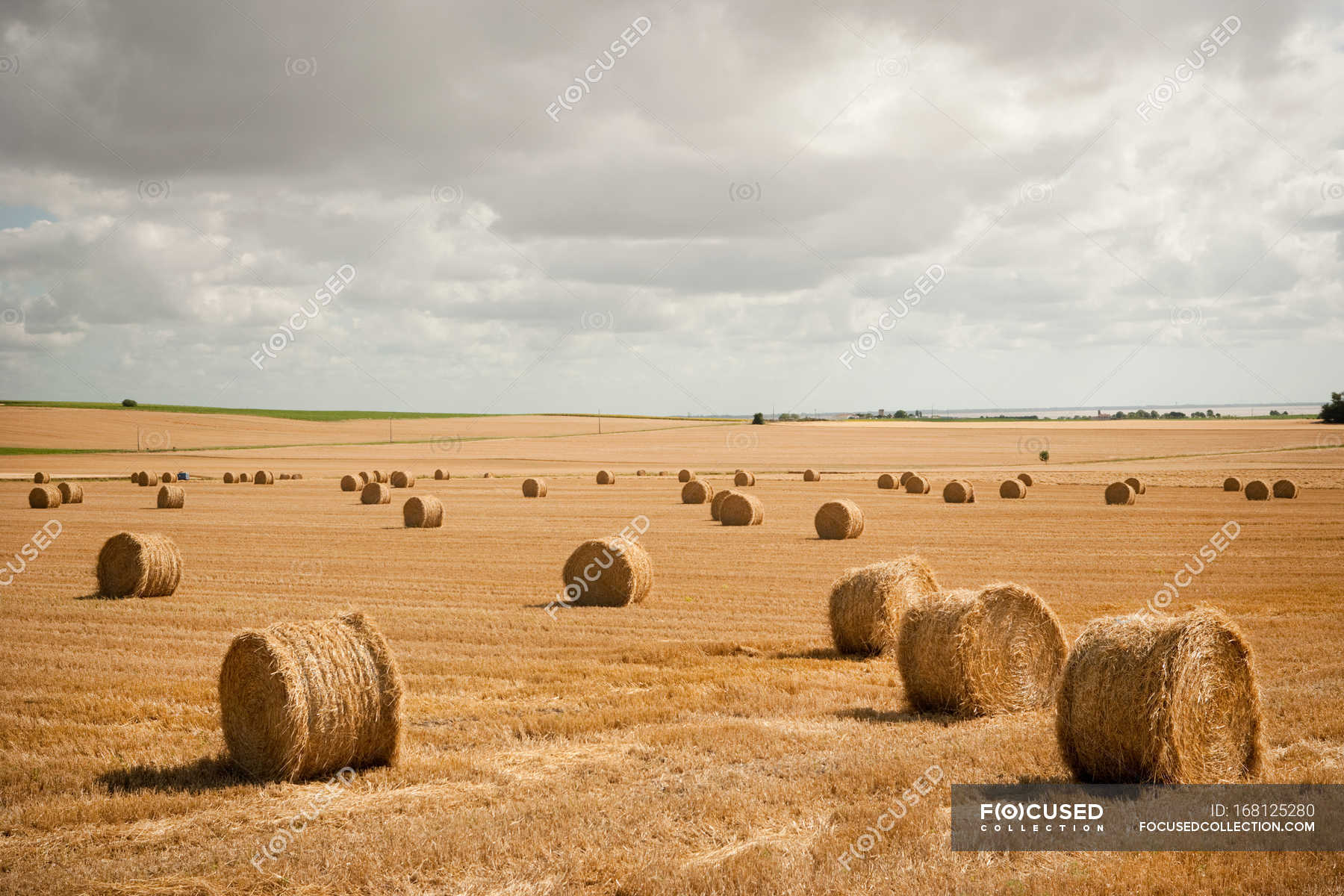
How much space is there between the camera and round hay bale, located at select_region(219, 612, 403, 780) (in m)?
8.91

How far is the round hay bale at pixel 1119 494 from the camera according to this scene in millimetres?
40562

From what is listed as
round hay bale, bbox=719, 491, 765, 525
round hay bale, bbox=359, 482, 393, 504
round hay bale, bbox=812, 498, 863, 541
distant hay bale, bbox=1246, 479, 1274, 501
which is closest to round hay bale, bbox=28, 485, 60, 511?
round hay bale, bbox=359, 482, 393, 504

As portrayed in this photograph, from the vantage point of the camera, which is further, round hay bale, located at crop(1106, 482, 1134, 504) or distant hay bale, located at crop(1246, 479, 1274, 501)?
distant hay bale, located at crop(1246, 479, 1274, 501)

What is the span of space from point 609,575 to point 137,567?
8.98 m

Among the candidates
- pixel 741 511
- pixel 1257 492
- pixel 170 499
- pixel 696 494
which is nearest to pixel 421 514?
pixel 741 511

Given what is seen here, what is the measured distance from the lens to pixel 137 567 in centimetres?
1934

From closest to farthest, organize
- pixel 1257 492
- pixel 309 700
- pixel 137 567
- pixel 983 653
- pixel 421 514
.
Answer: pixel 309 700
pixel 983 653
pixel 137 567
pixel 421 514
pixel 1257 492

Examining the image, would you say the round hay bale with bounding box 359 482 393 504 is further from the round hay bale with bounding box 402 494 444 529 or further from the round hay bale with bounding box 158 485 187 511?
the round hay bale with bounding box 402 494 444 529

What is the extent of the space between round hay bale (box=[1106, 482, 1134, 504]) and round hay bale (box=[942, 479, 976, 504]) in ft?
17.4

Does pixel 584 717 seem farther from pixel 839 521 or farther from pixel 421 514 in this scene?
pixel 421 514

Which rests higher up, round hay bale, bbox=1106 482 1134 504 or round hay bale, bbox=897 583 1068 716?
round hay bale, bbox=1106 482 1134 504

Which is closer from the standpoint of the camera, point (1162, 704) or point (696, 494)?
point (1162, 704)

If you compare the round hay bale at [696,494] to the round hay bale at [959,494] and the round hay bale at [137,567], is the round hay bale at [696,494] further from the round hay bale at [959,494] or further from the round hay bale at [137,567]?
the round hay bale at [137,567]

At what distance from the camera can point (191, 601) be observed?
19203mm
